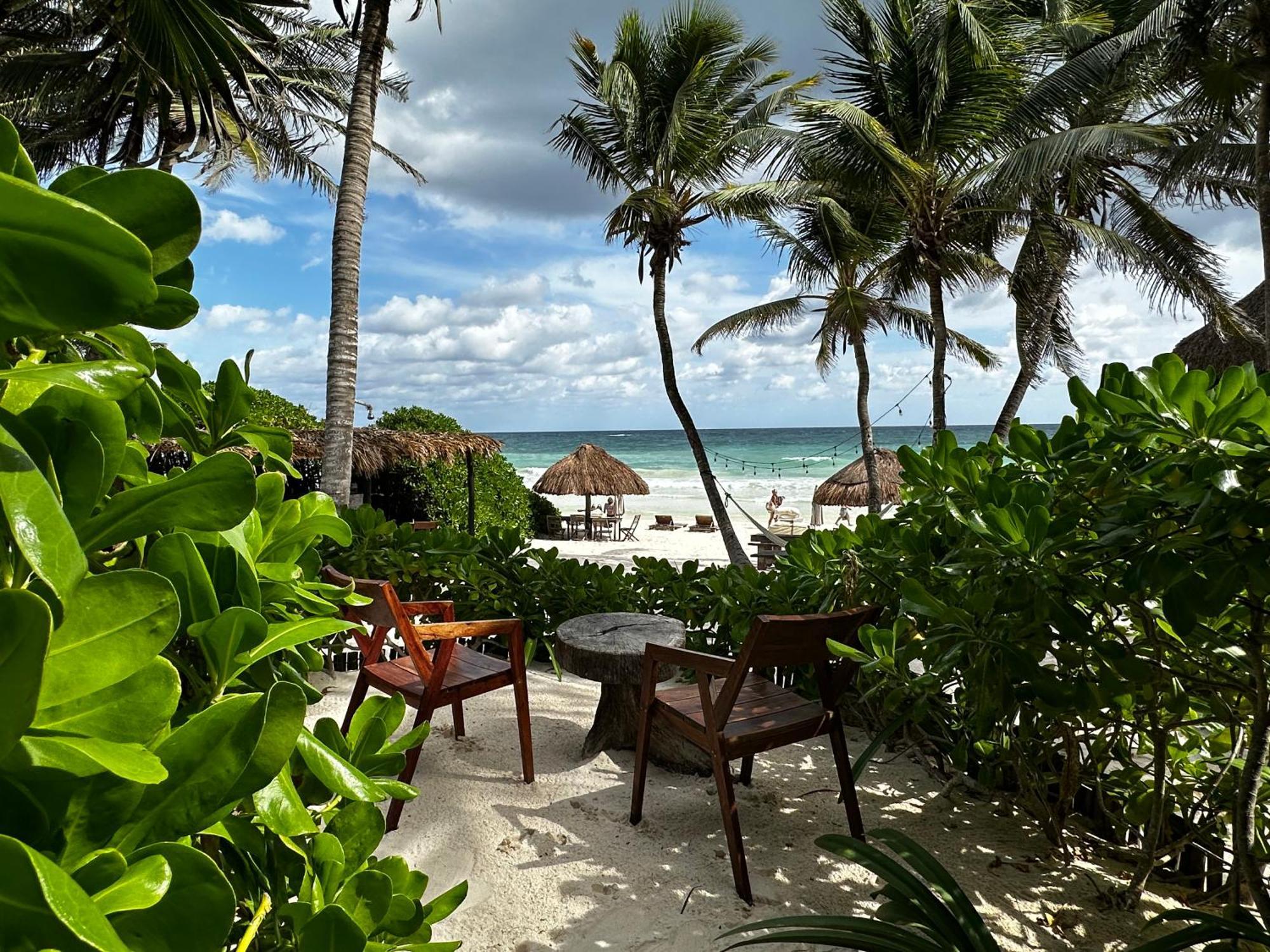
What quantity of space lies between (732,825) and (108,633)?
223 cm

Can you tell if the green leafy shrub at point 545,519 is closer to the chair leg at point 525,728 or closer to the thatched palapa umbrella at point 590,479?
the thatched palapa umbrella at point 590,479

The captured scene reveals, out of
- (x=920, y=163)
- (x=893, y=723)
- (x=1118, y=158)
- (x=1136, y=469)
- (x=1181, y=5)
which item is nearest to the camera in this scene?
(x=1136, y=469)

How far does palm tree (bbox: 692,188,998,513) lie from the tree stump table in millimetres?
6566

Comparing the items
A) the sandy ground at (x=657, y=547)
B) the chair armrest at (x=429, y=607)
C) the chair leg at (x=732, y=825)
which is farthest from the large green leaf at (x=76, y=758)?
the sandy ground at (x=657, y=547)

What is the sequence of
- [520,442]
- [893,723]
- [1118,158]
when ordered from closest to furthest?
[893,723], [1118,158], [520,442]

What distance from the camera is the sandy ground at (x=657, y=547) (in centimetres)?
1579

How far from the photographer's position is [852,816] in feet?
7.83

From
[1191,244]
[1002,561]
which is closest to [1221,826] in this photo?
[1002,561]

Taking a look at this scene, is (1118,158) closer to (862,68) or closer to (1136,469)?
(862,68)

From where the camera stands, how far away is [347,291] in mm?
5105

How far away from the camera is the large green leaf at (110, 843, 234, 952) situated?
28cm

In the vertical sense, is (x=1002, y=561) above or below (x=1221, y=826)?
above

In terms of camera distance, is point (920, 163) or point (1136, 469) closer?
point (1136, 469)

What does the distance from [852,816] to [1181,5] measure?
397 inches
